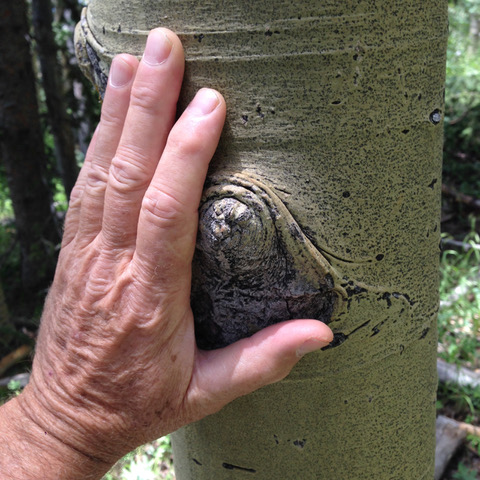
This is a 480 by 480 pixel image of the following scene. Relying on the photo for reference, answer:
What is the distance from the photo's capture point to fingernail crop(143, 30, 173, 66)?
0.93m

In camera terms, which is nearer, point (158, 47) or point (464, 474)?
point (158, 47)

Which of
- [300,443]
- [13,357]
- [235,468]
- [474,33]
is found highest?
[300,443]

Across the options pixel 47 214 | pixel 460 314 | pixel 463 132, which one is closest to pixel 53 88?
pixel 47 214

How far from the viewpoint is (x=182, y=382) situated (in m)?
1.08

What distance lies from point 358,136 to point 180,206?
36 centimetres

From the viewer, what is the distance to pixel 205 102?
93cm

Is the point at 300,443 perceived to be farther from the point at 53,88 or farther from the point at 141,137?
the point at 53,88

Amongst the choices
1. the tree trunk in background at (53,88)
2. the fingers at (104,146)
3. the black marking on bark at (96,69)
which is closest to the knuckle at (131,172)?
the fingers at (104,146)

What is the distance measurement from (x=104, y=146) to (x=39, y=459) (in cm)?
71

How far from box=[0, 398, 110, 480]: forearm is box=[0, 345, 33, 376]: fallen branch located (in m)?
3.06

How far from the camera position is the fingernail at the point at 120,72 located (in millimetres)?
1021

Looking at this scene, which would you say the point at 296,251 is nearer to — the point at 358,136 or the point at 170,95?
the point at 358,136

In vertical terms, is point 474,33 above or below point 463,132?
above

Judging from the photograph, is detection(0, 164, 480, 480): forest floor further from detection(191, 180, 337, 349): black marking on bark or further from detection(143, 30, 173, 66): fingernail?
detection(143, 30, 173, 66): fingernail
